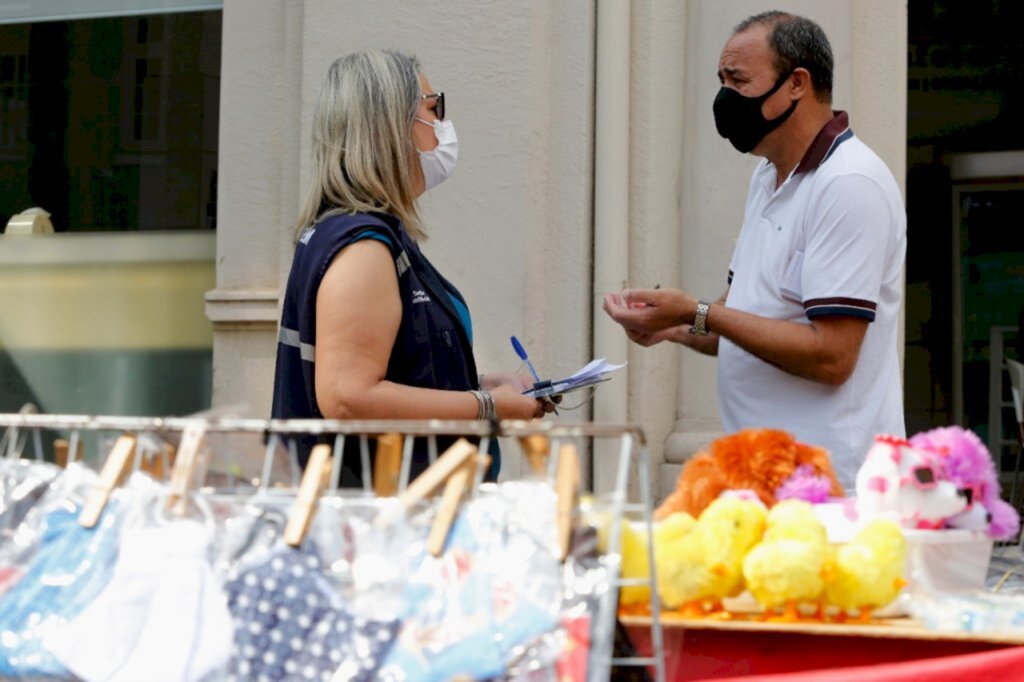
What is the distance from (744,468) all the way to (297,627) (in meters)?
1.05

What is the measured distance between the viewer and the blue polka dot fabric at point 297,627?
186 cm

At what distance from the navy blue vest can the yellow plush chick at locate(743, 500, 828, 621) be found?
2.77 feet

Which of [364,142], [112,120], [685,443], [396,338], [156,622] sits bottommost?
[156,622]

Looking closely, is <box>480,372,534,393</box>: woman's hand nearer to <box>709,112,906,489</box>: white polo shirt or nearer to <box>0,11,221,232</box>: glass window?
<box>709,112,906,489</box>: white polo shirt

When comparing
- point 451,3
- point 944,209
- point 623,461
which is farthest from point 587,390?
point 944,209

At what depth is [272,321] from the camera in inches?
214

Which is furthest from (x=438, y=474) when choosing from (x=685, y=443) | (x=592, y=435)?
(x=685, y=443)

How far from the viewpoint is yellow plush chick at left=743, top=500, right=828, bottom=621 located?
2229 millimetres

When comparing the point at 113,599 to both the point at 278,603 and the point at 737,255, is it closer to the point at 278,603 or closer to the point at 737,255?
the point at 278,603

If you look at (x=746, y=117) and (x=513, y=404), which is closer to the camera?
(x=513, y=404)

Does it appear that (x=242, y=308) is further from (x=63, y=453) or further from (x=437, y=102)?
(x=63, y=453)

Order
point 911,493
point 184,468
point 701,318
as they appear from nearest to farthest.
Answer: point 184,468, point 911,493, point 701,318

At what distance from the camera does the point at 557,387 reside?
124 inches

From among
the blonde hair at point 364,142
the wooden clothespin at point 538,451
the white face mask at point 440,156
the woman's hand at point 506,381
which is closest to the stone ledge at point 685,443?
the woman's hand at point 506,381
